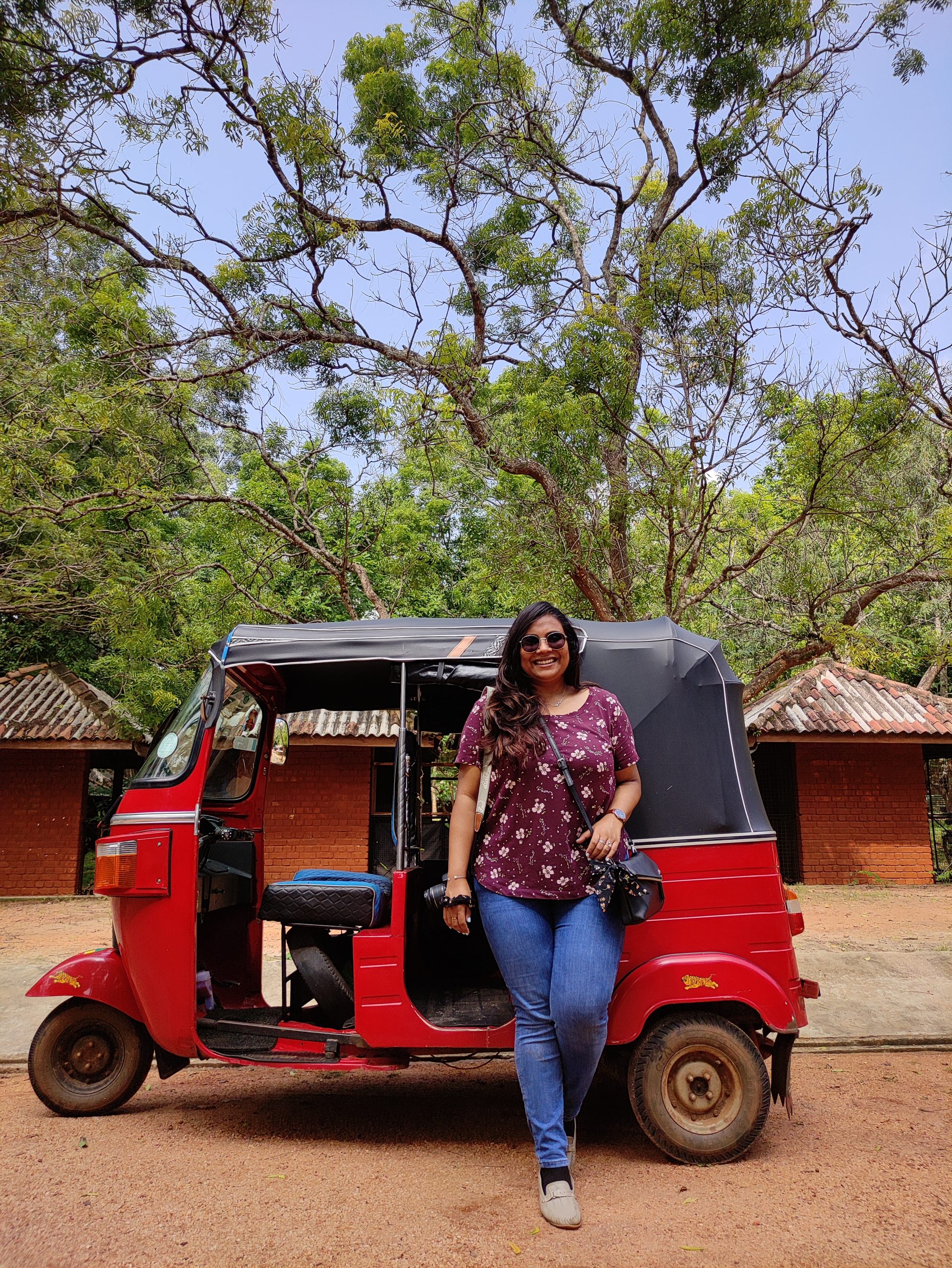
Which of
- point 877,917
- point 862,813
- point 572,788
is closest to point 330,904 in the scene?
point 572,788

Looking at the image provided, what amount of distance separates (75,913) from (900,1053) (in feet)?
33.3

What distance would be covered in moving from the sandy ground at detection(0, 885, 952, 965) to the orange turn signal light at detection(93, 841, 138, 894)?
4.42 m

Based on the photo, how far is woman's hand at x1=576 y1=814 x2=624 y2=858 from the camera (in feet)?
10.9

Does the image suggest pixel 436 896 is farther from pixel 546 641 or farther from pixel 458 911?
pixel 546 641

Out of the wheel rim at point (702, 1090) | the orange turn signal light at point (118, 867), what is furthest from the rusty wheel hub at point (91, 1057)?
the wheel rim at point (702, 1090)

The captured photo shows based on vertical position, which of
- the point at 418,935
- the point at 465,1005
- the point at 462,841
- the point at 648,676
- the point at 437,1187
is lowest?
the point at 437,1187

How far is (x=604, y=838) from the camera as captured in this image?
3.32 meters

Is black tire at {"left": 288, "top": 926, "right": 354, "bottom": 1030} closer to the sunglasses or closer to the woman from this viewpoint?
the woman

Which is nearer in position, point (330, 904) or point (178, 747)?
point (330, 904)

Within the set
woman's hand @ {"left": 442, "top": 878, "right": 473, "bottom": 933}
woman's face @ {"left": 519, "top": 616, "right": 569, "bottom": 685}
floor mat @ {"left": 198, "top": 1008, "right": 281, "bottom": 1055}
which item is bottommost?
floor mat @ {"left": 198, "top": 1008, "right": 281, "bottom": 1055}

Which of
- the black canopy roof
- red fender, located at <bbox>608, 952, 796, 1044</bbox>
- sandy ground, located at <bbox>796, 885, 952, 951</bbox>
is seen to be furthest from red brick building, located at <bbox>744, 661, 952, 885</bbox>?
red fender, located at <bbox>608, 952, 796, 1044</bbox>

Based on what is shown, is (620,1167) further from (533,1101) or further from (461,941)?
(461,941)

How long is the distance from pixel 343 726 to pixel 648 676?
10154 millimetres

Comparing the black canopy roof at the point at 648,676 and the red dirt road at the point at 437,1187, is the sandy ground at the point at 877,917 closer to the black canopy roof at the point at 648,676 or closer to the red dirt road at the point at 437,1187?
the red dirt road at the point at 437,1187
